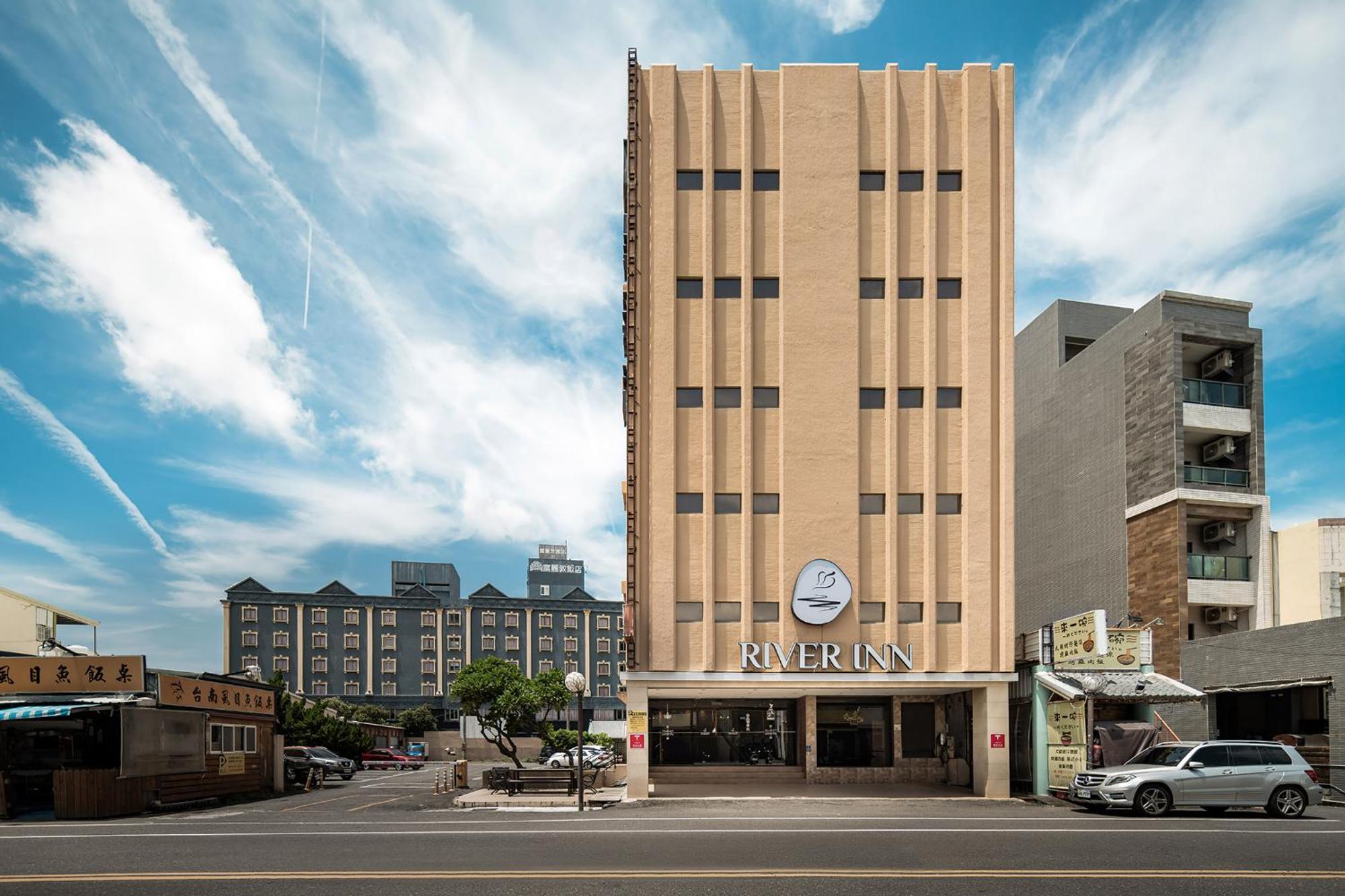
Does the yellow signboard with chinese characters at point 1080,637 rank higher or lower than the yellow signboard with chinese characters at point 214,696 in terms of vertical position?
higher

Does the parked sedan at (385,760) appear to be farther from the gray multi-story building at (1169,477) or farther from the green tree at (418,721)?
the gray multi-story building at (1169,477)

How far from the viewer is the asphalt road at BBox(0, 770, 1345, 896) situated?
548 inches

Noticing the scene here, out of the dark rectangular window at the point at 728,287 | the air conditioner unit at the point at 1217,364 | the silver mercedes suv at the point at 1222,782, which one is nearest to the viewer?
the silver mercedes suv at the point at 1222,782

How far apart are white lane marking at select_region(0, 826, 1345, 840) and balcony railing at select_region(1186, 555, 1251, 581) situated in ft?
71.6

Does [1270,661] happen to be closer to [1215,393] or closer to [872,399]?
[1215,393]

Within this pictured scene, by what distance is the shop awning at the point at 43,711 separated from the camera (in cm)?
2794

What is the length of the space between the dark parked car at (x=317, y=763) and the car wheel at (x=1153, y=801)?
111ft

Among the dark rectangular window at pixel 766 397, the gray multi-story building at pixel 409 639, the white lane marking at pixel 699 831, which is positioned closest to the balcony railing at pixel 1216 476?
the dark rectangular window at pixel 766 397

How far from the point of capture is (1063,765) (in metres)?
30.6

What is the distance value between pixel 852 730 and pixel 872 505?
34.1 ft

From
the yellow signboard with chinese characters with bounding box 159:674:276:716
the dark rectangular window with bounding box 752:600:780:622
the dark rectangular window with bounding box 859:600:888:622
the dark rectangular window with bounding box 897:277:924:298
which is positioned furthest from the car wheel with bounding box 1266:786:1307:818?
the yellow signboard with chinese characters with bounding box 159:674:276:716

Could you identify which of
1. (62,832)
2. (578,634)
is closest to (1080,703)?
(62,832)

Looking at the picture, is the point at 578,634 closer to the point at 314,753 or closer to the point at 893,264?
the point at 314,753

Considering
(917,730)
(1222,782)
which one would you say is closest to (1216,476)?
(917,730)
